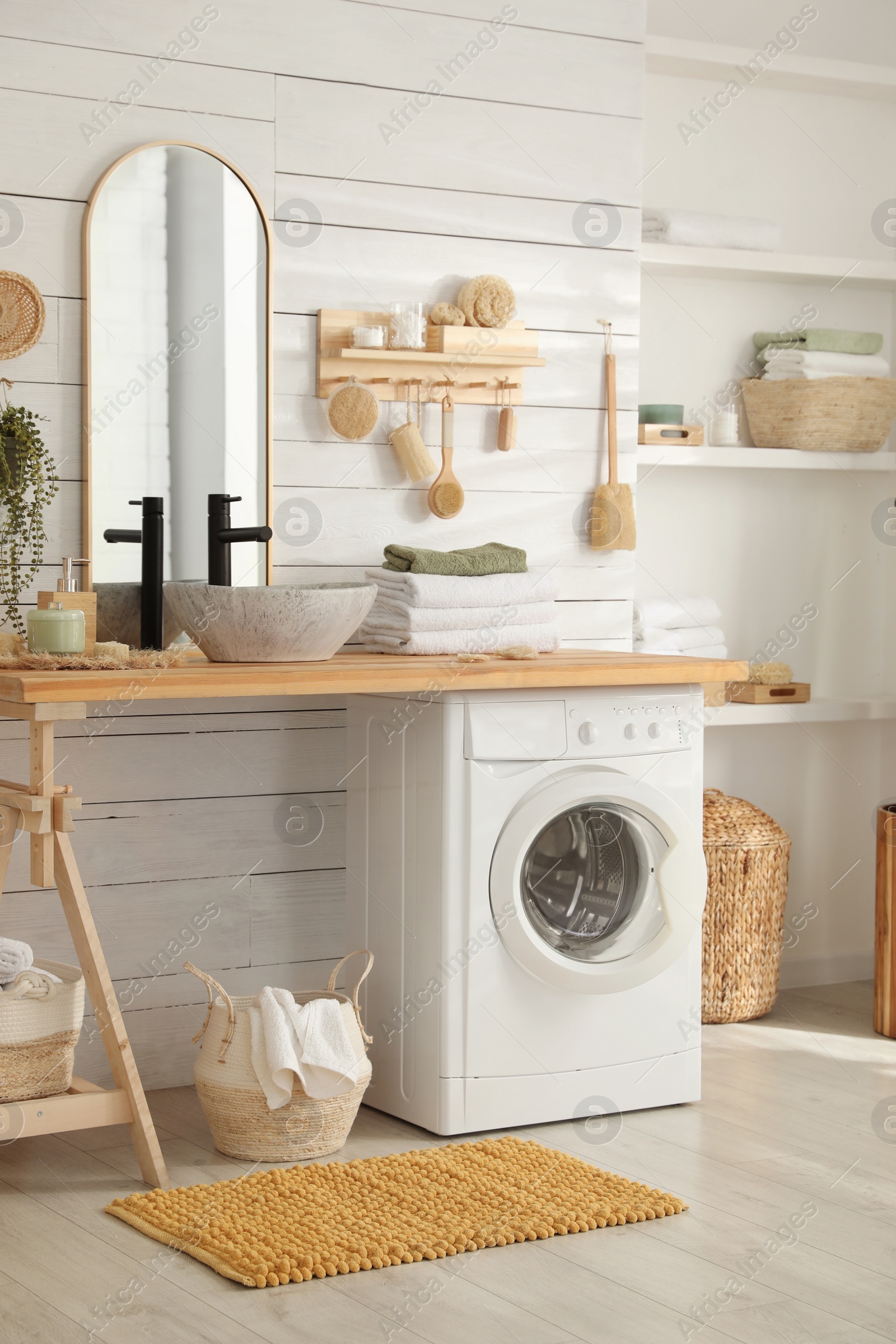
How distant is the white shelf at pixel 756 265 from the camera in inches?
142

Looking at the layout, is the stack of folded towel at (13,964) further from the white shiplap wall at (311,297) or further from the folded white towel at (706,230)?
the folded white towel at (706,230)

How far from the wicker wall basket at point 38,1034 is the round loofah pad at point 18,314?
118cm

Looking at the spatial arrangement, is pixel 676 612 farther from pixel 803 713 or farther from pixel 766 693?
pixel 803 713

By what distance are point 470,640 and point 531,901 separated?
53 cm

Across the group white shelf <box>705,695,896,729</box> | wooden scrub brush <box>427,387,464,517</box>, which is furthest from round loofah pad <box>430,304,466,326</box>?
white shelf <box>705,695,896,729</box>

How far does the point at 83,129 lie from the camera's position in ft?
9.52

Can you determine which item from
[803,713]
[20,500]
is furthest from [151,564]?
[803,713]

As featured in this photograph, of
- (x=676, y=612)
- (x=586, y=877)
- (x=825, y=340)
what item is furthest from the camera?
(x=825, y=340)

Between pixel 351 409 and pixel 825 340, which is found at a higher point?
pixel 825 340

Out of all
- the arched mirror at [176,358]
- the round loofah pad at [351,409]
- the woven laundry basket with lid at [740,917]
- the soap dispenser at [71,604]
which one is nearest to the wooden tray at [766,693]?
the woven laundry basket with lid at [740,917]

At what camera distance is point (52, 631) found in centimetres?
252

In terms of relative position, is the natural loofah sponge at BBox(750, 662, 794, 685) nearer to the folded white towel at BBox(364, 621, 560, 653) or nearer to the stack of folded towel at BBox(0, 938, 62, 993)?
the folded white towel at BBox(364, 621, 560, 653)

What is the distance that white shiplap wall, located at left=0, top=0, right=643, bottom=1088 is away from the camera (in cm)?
291

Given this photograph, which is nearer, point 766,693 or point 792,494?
point 766,693
